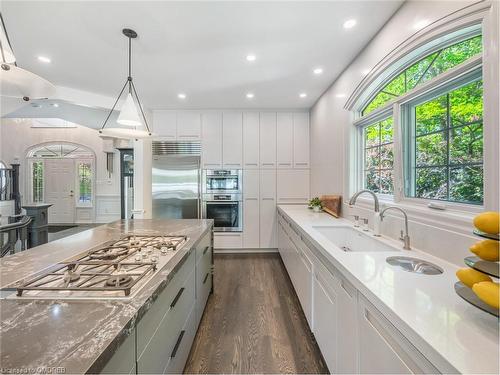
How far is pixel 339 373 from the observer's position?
124cm

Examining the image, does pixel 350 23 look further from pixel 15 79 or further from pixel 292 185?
pixel 292 185

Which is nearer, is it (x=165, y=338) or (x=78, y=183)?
(x=165, y=338)

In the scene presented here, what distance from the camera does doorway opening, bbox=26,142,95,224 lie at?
6742mm

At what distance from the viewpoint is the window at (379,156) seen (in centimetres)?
200

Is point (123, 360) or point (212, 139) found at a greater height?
point (212, 139)

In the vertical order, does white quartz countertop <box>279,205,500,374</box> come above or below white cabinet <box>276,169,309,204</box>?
below

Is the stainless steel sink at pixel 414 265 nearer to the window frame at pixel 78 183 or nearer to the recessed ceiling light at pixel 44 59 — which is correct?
the recessed ceiling light at pixel 44 59

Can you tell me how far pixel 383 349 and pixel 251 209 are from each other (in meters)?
3.16

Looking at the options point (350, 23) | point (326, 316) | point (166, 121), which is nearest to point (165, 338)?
point (326, 316)

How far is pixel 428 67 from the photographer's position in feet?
5.00

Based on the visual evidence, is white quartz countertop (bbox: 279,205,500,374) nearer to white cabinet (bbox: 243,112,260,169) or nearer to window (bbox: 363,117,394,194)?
window (bbox: 363,117,394,194)

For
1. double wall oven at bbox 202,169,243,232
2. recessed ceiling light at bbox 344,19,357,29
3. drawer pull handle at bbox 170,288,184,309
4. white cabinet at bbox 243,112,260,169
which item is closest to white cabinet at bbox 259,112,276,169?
white cabinet at bbox 243,112,260,169

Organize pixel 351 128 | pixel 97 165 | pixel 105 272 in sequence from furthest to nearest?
pixel 97 165
pixel 351 128
pixel 105 272

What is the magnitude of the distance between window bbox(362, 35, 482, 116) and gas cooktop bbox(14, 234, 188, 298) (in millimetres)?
2101
